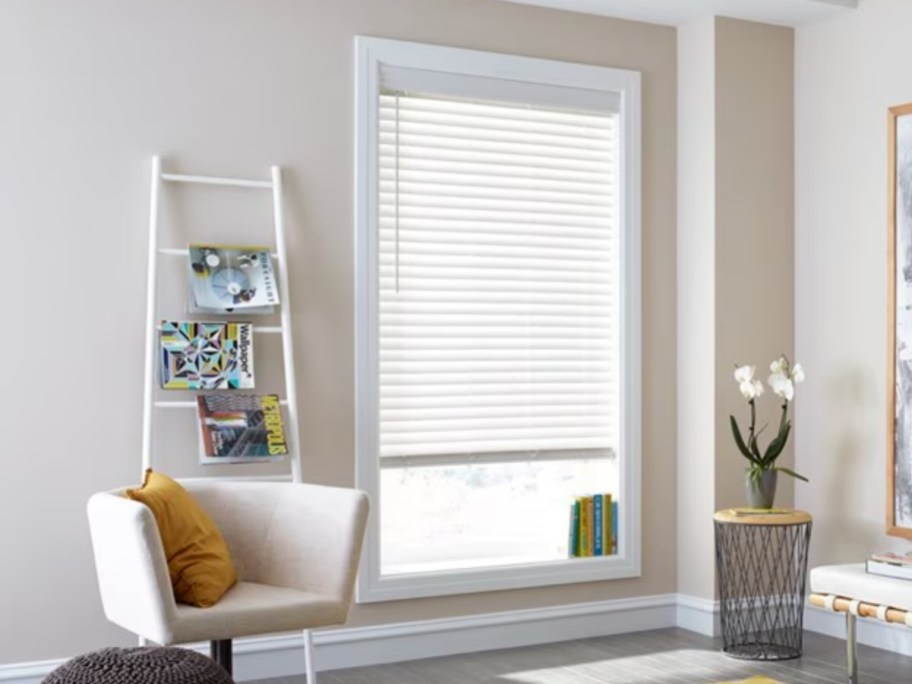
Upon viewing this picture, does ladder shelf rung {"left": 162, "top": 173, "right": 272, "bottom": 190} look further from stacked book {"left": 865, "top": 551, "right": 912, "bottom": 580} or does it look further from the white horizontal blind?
stacked book {"left": 865, "top": 551, "right": 912, "bottom": 580}

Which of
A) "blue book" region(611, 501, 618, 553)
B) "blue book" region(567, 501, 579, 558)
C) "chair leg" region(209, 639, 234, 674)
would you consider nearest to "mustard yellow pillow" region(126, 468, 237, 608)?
"chair leg" region(209, 639, 234, 674)

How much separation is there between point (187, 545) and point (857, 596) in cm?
234

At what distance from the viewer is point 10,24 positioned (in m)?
4.25

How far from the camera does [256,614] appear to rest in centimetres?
363

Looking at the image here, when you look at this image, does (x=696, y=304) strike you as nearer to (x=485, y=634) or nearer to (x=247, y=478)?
(x=485, y=634)

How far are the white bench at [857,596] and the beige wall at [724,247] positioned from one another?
812 millimetres

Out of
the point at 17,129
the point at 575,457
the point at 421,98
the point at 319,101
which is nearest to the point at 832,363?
the point at 575,457

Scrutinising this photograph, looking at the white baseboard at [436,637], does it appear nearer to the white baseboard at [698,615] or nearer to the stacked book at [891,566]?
the white baseboard at [698,615]

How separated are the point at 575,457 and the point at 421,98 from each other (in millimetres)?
1641

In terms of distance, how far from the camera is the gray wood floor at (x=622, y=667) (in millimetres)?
4621

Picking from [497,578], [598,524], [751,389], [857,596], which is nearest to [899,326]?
[751,389]

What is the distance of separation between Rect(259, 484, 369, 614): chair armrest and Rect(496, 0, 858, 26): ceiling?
235 cm

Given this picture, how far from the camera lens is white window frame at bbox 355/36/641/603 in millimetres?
4844

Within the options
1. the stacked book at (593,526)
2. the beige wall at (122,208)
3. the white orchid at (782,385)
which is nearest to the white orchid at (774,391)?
the white orchid at (782,385)
